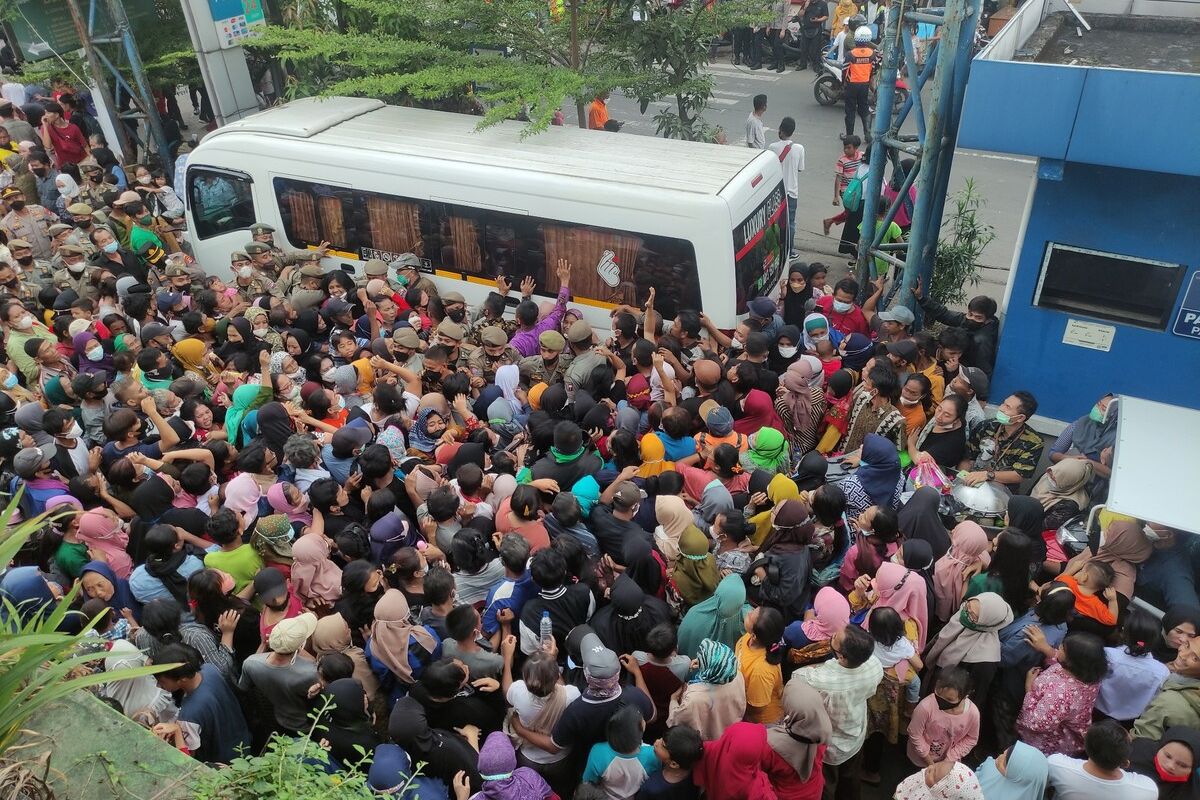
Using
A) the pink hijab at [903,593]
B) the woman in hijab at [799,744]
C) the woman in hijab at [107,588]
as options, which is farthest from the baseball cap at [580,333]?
the woman in hijab at [799,744]

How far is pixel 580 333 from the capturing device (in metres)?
7.06

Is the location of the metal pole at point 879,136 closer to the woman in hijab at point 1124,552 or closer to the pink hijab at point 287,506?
the woman in hijab at point 1124,552

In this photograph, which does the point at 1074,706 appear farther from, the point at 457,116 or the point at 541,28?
the point at 541,28

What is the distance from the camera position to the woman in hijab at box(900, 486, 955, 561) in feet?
16.8

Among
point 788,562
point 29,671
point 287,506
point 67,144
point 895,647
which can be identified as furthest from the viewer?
point 67,144

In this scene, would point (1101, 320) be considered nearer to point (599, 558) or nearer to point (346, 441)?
point (599, 558)

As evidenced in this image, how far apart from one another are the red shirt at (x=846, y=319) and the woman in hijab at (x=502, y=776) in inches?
192

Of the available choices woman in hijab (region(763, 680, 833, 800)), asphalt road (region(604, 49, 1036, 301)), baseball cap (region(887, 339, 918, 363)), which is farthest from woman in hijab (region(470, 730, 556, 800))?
asphalt road (region(604, 49, 1036, 301))

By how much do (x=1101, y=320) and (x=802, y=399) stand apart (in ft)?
8.67

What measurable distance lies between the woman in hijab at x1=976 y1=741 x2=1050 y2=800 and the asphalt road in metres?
7.71

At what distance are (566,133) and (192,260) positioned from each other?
4.30m

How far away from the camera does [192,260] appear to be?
970 centimetres

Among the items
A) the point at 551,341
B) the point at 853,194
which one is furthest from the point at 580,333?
the point at 853,194

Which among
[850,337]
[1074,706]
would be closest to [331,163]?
[850,337]
